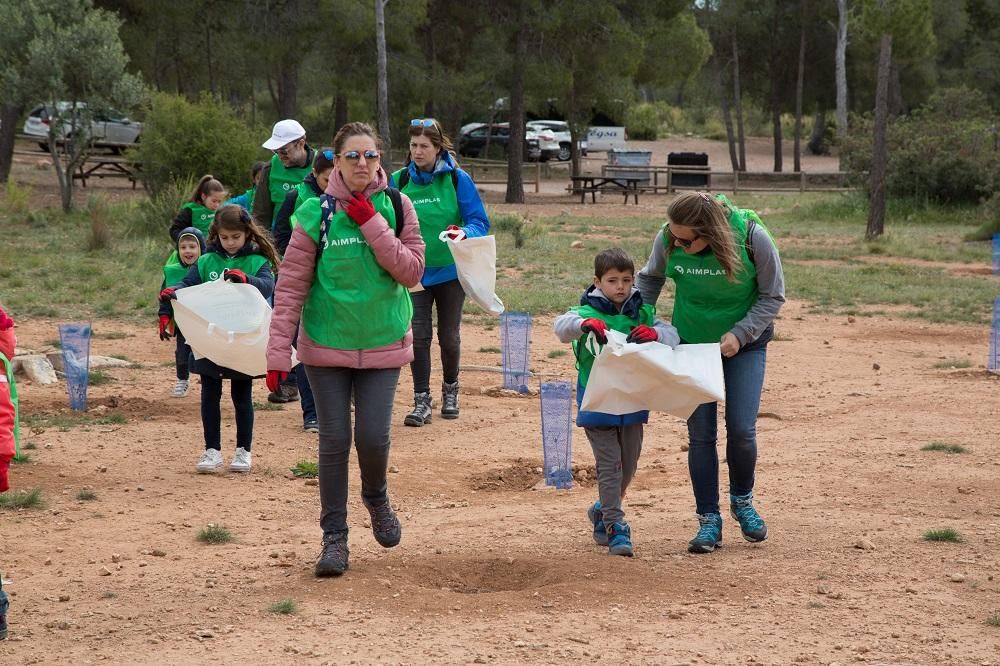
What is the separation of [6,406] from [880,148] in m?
21.0

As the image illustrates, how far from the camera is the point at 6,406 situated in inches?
177

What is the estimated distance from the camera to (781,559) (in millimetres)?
5602

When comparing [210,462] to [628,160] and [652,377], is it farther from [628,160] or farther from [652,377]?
[628,160]

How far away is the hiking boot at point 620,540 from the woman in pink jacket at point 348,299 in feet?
3.59

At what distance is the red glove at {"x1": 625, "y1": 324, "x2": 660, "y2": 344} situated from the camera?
17.5 ft

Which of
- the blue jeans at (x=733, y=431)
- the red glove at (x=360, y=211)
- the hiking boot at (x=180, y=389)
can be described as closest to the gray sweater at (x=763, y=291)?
the blue jeans at (x=733, y=431)

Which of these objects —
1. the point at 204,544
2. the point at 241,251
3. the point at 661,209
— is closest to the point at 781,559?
the point at 204,544

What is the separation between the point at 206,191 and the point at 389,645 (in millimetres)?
5547

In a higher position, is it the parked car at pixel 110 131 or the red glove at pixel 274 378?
the parked car at pixel 110 131

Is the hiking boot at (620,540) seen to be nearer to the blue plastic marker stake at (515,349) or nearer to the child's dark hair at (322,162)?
the child's dark hair at (322,162)

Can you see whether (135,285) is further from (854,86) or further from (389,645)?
(854,86)

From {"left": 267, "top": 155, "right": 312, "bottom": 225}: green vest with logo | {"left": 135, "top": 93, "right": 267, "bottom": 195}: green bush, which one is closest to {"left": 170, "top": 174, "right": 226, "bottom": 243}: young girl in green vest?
{"left": 267, "top": 155, "right": 312, "bottom": 225}: green vest with logo

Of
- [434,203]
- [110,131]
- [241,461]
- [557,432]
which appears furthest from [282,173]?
[110,131]

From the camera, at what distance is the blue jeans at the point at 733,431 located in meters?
5.62
